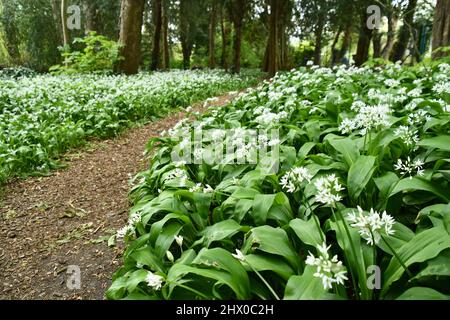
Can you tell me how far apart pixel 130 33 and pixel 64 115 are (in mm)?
7295

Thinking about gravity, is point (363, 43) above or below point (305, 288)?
above

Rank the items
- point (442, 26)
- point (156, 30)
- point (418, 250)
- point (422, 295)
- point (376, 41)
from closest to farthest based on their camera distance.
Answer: point (422, 295) → point (418, 250) → point (442, 26) → point (156, 30) → point (376, 41)

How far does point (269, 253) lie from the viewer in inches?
70.2

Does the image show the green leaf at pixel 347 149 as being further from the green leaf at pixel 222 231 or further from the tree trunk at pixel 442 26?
the tree trunk at pixel 442 26

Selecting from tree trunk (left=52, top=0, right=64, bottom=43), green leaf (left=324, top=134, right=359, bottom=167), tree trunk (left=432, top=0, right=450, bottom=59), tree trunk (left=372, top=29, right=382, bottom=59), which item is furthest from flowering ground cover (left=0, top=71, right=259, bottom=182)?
tree trunk (left=372, top=29, right=382, bottom=59)

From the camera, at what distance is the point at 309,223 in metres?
1.89

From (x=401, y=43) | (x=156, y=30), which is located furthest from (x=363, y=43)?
(x=156, y=30)

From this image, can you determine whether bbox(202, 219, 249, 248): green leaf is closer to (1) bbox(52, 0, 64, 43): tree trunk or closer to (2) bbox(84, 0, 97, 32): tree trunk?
(2) bbox(84, 0, 97, 32): tree trunk

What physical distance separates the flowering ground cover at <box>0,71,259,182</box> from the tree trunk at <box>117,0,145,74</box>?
3.37 meters

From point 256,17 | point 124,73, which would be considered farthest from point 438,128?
point 256,17

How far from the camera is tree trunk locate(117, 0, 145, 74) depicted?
12.3 meters

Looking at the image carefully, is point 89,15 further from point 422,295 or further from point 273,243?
point 422,295

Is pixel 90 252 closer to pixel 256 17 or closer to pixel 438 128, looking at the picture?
pixel 438 128

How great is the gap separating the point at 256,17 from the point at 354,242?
23017 millimetres
